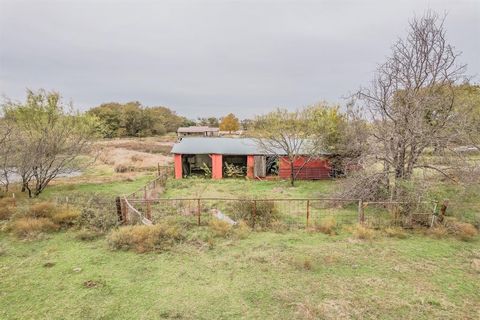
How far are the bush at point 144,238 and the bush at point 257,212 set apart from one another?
2.73m

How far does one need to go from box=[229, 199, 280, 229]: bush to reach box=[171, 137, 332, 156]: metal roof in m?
9.75

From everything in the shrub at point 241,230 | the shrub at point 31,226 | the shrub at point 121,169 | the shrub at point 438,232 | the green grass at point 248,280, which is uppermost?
the shrub at point 121,169

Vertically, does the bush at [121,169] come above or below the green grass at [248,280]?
above

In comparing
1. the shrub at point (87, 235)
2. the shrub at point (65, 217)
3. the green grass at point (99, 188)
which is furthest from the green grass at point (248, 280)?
the green grass at point (99, 188)

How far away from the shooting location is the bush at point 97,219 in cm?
1037

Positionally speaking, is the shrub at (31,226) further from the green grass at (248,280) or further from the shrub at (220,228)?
the shrub at (220,228)

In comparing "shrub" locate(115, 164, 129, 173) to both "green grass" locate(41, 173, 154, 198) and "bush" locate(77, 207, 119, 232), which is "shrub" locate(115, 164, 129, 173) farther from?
"bush" locate(77, 207, 119, 232)

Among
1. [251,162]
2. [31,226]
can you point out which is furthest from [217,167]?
[31,226]

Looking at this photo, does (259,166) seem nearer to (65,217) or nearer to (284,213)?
(284,213)

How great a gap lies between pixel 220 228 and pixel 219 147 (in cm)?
1262

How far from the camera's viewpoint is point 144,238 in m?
9.03

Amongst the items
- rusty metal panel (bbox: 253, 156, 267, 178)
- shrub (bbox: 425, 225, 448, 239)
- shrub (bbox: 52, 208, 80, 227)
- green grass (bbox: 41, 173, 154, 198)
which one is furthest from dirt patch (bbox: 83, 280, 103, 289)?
rusty metal panel (bbox: 253, 156, 267, 178)

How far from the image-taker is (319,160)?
822 inches

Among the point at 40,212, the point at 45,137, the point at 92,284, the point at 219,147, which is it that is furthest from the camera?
the point at 219,147
